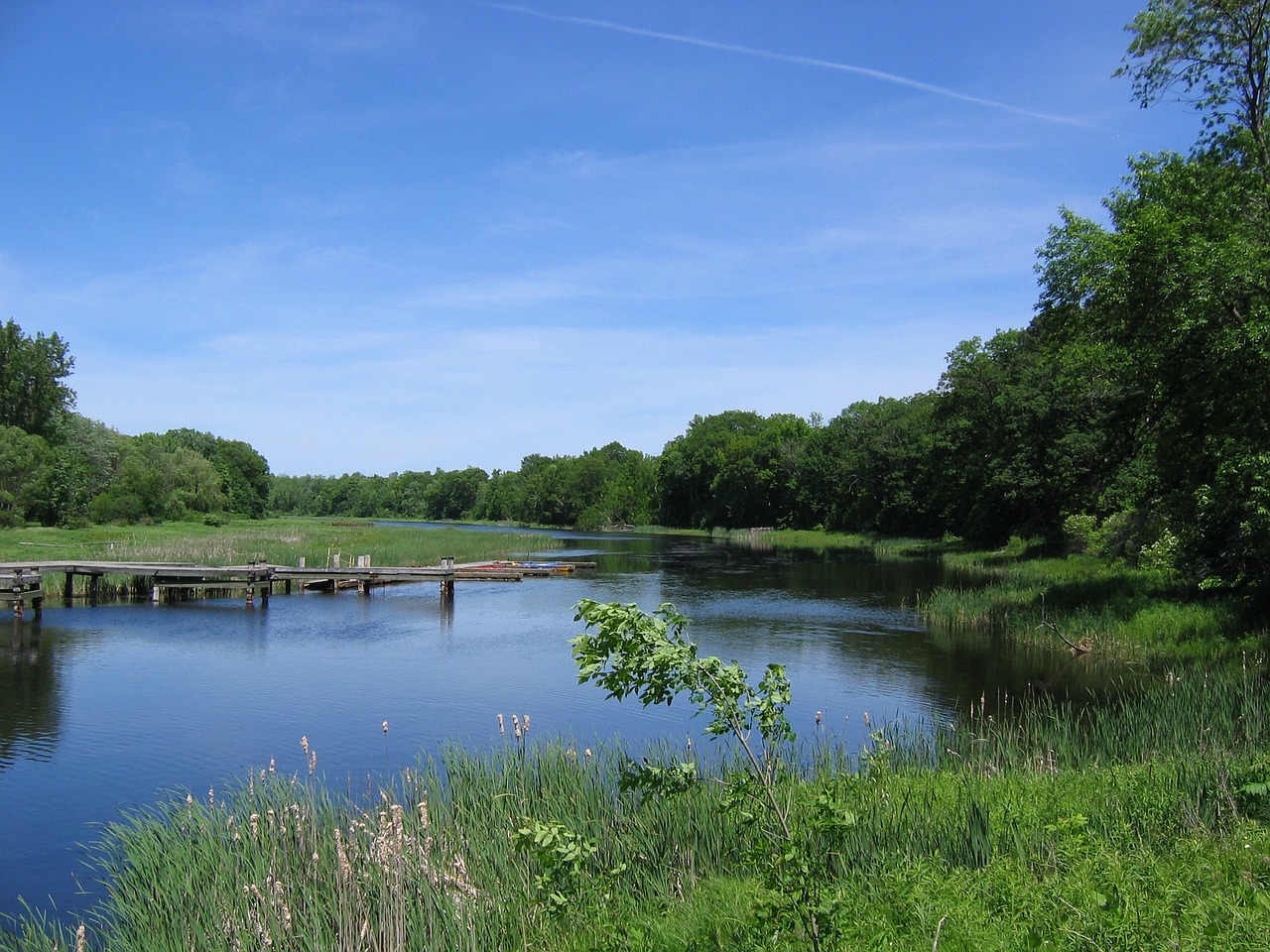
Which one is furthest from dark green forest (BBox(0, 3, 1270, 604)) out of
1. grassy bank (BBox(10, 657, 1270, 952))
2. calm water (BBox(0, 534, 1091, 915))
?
grassy bank (BBox(10, 657, 1270, 952))

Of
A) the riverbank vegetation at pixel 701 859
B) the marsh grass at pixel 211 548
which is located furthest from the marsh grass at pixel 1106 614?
the marsh grass at pixel 211 548

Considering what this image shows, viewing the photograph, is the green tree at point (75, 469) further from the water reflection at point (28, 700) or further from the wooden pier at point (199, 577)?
the water reflection at point (28, 700)

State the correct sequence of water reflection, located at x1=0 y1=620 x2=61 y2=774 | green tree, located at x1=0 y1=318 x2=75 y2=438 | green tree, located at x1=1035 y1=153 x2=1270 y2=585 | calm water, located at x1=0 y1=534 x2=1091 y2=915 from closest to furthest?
1. calm water, located at x1=0 y1=534 x2=1091 y2=915
2. water reflection, located at x1=0 y1=620 x2=61 y2=774
3. green tree, located at x1=1035 y1=153 x2=1270 y2=585
4. green tree, located at x1=0 y1=318 x2=75 y2=438

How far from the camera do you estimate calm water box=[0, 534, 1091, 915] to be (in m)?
12.7

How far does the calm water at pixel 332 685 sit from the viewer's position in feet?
41.6

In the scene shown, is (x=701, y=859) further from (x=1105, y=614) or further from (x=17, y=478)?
(x=17, y=478)

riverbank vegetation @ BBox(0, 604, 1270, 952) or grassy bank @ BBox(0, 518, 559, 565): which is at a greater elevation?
grassy bank @ BBox(0, 518, 559, 565)

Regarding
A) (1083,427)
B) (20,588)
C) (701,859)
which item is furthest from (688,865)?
(1083,427)

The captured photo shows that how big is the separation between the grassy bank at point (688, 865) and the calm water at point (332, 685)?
270 centimetres

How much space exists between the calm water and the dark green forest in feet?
21.4

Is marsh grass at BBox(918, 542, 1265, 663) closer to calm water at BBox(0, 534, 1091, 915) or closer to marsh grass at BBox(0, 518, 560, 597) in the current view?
calm water at BBox(0, 534, 1091, 915)

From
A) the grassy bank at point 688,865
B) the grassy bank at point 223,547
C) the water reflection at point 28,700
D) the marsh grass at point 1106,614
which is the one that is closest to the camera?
the grassy bank at point 688,865

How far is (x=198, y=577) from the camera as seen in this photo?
3572cm

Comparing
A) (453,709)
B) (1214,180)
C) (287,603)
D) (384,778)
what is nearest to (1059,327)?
(1214,180)
